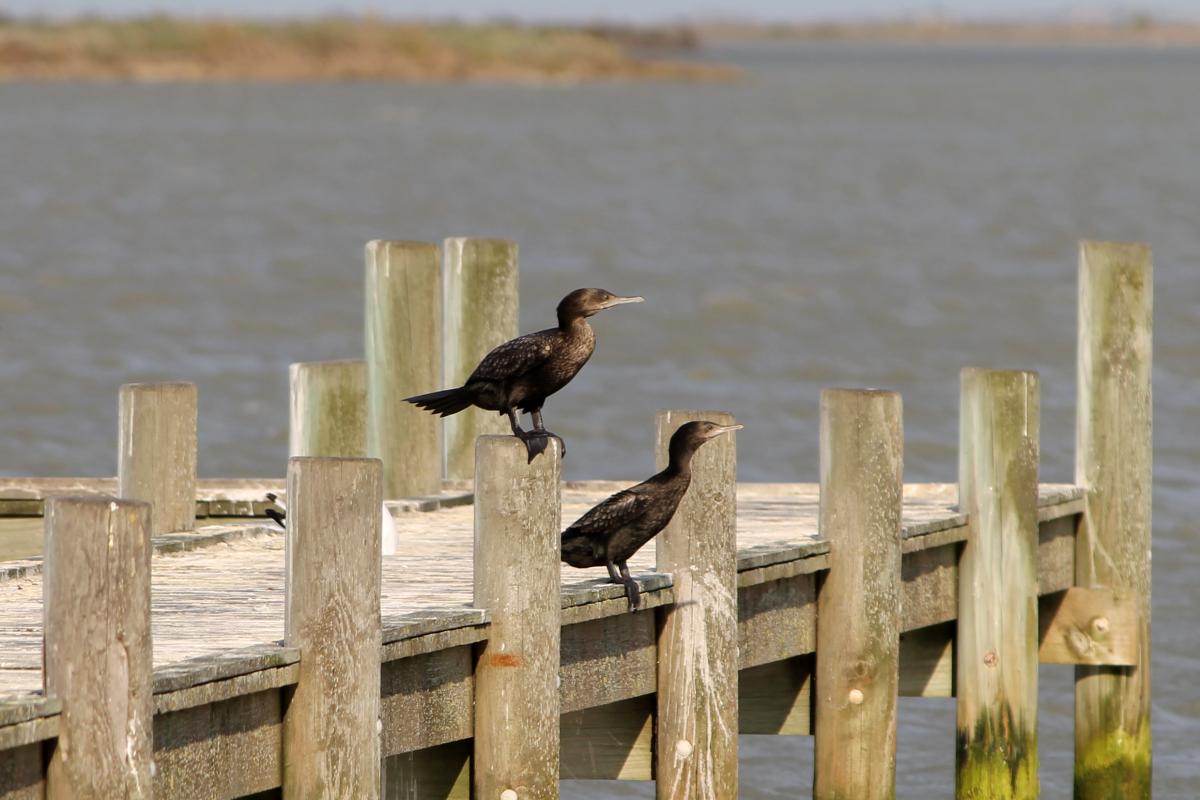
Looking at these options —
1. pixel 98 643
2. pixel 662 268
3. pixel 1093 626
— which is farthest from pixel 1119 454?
pixel 662 268

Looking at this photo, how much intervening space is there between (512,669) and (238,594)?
42.9 inches

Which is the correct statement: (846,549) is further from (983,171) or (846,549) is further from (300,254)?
(983,171)

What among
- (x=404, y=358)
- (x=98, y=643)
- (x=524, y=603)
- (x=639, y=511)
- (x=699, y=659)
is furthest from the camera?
(x=404, y=358)

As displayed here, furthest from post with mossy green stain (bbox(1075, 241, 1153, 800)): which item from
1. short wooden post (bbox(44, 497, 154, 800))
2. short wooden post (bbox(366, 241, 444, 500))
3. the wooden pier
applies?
short wooden post (bbox(44, 497, 154, 800))

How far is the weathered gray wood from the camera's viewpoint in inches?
380

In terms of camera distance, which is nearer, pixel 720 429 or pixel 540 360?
pixel 720 429

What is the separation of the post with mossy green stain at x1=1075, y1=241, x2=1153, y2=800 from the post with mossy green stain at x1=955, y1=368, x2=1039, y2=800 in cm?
107

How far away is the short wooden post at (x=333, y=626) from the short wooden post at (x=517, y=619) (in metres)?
0.60

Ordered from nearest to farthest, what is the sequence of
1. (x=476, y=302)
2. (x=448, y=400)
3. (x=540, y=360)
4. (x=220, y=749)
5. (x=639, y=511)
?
(x=220, y=749), (x=639, y=511), (x=540, y=360), (x=448, y=400), (x=476, y=302)

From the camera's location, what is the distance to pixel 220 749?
6.24 metres

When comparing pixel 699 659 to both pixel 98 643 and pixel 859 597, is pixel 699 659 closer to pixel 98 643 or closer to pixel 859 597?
pixel 859 597

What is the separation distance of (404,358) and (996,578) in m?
2.58

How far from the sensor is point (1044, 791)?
1171cm

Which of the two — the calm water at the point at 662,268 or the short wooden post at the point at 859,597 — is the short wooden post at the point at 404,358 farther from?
the short wooden post at the point at 859,597
